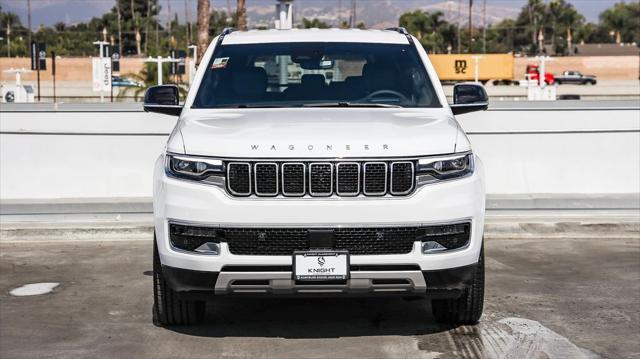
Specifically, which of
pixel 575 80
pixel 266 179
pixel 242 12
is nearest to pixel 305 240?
pixel 266 179

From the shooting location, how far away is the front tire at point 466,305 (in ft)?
21.4

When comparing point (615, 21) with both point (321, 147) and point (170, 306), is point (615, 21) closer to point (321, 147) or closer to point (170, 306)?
point (170, 306)

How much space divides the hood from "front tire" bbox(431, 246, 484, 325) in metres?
0.84

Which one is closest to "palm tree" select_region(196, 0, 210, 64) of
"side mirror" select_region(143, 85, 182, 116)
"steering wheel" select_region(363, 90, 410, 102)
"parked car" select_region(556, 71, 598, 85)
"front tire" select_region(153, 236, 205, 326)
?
"side mirror" select_region(143, 85, 182, 116)

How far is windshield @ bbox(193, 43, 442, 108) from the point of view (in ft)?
23.6

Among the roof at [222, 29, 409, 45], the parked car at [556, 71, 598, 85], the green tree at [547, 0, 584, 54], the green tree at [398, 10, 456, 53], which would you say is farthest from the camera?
the green tree at [547, 0, 584, 54]

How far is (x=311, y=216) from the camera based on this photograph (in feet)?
19.4

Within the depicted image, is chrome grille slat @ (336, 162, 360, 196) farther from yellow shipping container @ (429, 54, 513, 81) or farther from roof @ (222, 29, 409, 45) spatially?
yellow shipping container @ (429, 54, 513, 81)

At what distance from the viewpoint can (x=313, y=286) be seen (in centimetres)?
594

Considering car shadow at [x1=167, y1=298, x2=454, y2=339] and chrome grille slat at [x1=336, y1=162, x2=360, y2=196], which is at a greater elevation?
chrome grille slat at [x1=336, y1=162, x2=360, y2=196]

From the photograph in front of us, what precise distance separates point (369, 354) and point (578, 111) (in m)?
7.03

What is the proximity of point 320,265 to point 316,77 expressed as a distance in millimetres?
1893

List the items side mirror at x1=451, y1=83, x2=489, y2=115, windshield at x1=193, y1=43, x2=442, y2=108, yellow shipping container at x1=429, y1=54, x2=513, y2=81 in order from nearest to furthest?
windshield at x1=193, y1=43, x2=442, y2=108 → side mirror at x1=451, y1=83, x2=489, y2=115 → yellow shipping container at x1=429, y1=54, x2=513, y2=81

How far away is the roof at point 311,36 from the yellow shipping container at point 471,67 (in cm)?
6932
